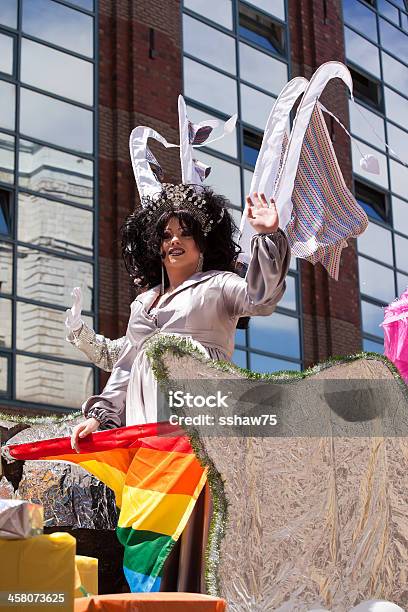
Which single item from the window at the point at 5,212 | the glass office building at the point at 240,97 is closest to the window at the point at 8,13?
the window at the point at 5,212

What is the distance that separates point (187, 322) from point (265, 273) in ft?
1.52

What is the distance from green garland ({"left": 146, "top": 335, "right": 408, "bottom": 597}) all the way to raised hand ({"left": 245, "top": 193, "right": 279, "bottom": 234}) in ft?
1.55

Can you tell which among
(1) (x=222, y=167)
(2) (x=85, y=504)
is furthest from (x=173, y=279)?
(1) (x=222, y=167)

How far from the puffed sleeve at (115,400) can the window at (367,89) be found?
15.1m

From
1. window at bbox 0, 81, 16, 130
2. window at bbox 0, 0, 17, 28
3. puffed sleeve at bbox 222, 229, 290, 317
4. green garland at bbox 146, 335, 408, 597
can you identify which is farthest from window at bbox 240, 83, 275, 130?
green garland at bbox 146, 335, 408, 597

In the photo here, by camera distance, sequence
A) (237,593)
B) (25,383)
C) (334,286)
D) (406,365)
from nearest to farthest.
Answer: (237,593)
(406,365)
(25,383)
(334,286)

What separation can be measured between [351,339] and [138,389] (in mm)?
13561

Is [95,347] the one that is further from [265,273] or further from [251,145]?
[251,145]

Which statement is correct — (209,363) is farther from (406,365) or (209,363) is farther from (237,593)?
(406,365)

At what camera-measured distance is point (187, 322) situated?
163 inches

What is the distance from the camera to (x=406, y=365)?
18.8 feet

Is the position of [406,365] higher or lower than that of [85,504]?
higher

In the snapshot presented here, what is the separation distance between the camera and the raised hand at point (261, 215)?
3.79 metres

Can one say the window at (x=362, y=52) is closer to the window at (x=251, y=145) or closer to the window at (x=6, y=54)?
the window at (x=251, y=145)
